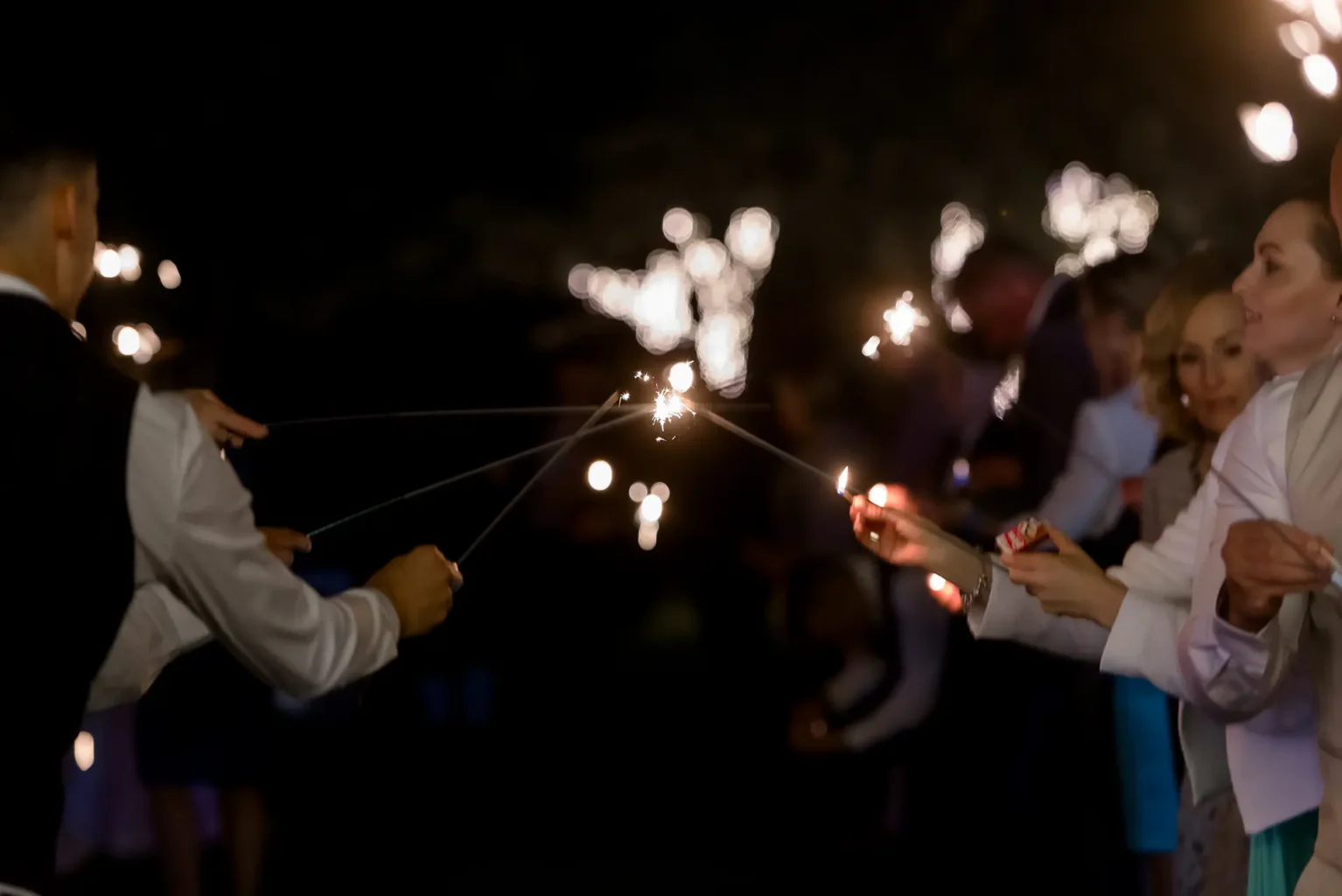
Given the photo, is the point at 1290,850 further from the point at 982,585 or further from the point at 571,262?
the point at 571,262

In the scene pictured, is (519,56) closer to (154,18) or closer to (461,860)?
(154,18)

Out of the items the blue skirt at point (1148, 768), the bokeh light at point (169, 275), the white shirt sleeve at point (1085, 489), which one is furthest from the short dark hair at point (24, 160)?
the bokeh light at point (169, 275)

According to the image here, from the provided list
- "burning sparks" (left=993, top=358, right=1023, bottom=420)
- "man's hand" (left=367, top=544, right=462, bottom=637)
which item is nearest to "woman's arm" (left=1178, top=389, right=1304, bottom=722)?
"man's hand" (left=367, top=544, right=462, bottom=637)

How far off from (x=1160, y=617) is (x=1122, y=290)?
279 cm

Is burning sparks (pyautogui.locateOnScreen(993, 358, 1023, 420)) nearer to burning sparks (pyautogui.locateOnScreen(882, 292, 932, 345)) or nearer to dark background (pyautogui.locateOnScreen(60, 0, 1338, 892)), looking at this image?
dark background (pyautogui.locateOnScreen(60, 0, 1338, 892))

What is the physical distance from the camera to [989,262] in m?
6.58

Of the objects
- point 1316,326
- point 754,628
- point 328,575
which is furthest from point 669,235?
point 1316,326

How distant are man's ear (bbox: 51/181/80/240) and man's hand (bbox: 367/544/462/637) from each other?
92 centimetres

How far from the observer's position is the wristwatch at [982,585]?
360 cm

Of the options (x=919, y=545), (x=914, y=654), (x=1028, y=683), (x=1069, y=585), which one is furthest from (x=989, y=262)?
(x=1069, y=585)

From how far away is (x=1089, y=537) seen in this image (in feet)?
18.9

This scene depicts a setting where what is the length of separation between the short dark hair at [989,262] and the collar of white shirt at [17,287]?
4404 mm

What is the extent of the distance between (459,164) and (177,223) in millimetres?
5080

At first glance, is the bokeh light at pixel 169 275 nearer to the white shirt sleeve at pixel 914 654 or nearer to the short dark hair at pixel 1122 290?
the white shirt sleeve at pixel 914 654
